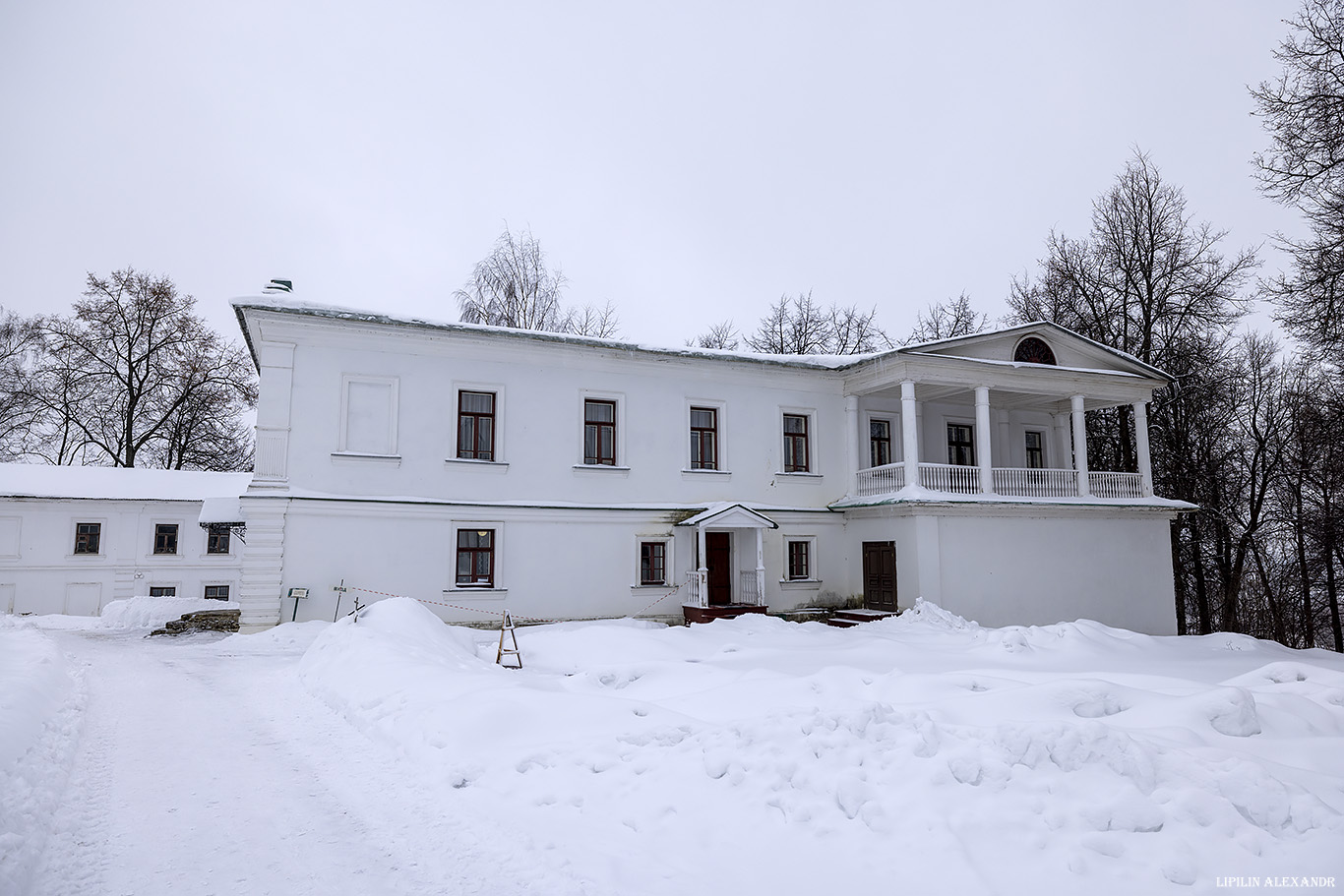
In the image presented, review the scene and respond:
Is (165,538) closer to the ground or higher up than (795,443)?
closer to the ground

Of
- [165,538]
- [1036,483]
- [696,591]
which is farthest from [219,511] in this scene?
[1036,483]

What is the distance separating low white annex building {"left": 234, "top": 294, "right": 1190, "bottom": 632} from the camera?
55.4 feet

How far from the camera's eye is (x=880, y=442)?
23.4m

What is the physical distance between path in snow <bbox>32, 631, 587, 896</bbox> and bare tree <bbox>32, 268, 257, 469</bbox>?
2801cm

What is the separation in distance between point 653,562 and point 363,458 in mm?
7268

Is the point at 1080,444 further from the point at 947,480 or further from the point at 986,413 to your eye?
the point at 947,480

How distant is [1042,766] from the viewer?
206 inches

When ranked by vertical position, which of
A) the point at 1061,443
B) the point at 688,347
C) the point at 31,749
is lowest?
the point at 31,749

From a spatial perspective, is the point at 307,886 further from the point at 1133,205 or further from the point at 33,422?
the point at 33,422

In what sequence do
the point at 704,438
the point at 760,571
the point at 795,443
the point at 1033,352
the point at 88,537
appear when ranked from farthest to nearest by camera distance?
1. the point at 88,537
2. the point at 1033,352
3. the point at 795,443
4. the point at 704,438
5. the point at 760,571

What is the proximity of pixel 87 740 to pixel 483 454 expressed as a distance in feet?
38.1

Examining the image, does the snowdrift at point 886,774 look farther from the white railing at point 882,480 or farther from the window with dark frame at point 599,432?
the white railing at point 882,480

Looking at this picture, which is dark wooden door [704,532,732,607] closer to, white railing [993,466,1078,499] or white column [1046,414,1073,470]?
white railing [993,466,1078,499]

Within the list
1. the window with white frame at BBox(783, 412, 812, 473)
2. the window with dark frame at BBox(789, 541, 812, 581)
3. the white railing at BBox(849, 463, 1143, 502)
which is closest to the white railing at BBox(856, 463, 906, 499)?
the white railing at BBox(849, 463, 1143, 502)
